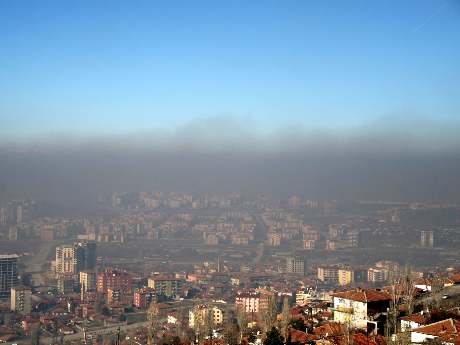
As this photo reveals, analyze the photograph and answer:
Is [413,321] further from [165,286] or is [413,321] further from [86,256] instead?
[86,256]

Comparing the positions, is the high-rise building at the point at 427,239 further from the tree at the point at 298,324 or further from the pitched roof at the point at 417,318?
the pitched roof at the point at 417,318

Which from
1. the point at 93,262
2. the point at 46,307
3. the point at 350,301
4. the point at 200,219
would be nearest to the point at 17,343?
the point at 46,307

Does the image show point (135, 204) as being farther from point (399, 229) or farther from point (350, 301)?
point (350, 301)

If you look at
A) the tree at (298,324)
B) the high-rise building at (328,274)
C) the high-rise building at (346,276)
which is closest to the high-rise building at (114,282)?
the high-rise building at (328,274)

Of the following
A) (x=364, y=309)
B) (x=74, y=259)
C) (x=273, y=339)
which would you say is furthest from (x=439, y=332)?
(x=74, y=259)

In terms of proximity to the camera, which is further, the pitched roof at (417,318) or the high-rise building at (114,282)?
the high-rise building at (114,282)

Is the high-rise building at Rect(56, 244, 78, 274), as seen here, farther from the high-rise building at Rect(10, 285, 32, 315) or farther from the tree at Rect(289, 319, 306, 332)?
the tree at Rect(289, 319, 306, 332)
